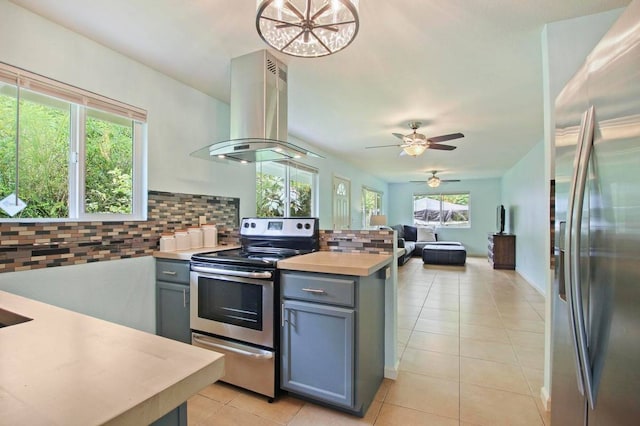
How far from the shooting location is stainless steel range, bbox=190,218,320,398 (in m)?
1.87

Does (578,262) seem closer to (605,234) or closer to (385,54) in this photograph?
(605,234)

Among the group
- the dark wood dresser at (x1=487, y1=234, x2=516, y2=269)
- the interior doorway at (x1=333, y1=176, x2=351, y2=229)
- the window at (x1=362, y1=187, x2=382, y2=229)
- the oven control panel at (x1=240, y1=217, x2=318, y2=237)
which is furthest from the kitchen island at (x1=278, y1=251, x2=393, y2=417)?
the window at (x1=362, y1=187, x2=382, y2=229)

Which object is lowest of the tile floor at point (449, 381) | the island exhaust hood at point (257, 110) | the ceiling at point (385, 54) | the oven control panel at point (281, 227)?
the tile floor at point (449, 381)

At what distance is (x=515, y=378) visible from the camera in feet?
7.24

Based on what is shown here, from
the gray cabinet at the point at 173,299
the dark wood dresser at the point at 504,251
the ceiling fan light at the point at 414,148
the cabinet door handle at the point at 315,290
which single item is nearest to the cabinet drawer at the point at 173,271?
the gray cabinet at the point at 173,299

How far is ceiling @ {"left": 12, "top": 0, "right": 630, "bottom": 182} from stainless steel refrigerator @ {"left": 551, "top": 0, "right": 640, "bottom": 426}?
1.09 meters

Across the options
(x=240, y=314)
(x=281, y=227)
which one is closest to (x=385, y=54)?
(x=281, y=227)

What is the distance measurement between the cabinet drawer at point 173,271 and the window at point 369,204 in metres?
6.14

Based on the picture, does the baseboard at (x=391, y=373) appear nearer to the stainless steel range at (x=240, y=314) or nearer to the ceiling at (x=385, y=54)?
the stainless steel range at (x=240, y=314)

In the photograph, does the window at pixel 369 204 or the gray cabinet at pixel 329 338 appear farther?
the window at pixel 369 204

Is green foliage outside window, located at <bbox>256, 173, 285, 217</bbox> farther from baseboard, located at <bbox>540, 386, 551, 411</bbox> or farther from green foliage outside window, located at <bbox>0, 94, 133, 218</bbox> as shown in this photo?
baseboard, located at <bbox>540, 386, 551, 411</bbox>

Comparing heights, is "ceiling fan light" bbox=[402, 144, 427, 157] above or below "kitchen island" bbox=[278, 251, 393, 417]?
above

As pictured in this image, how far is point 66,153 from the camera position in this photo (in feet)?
6.58

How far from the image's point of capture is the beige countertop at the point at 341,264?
5.50ft
